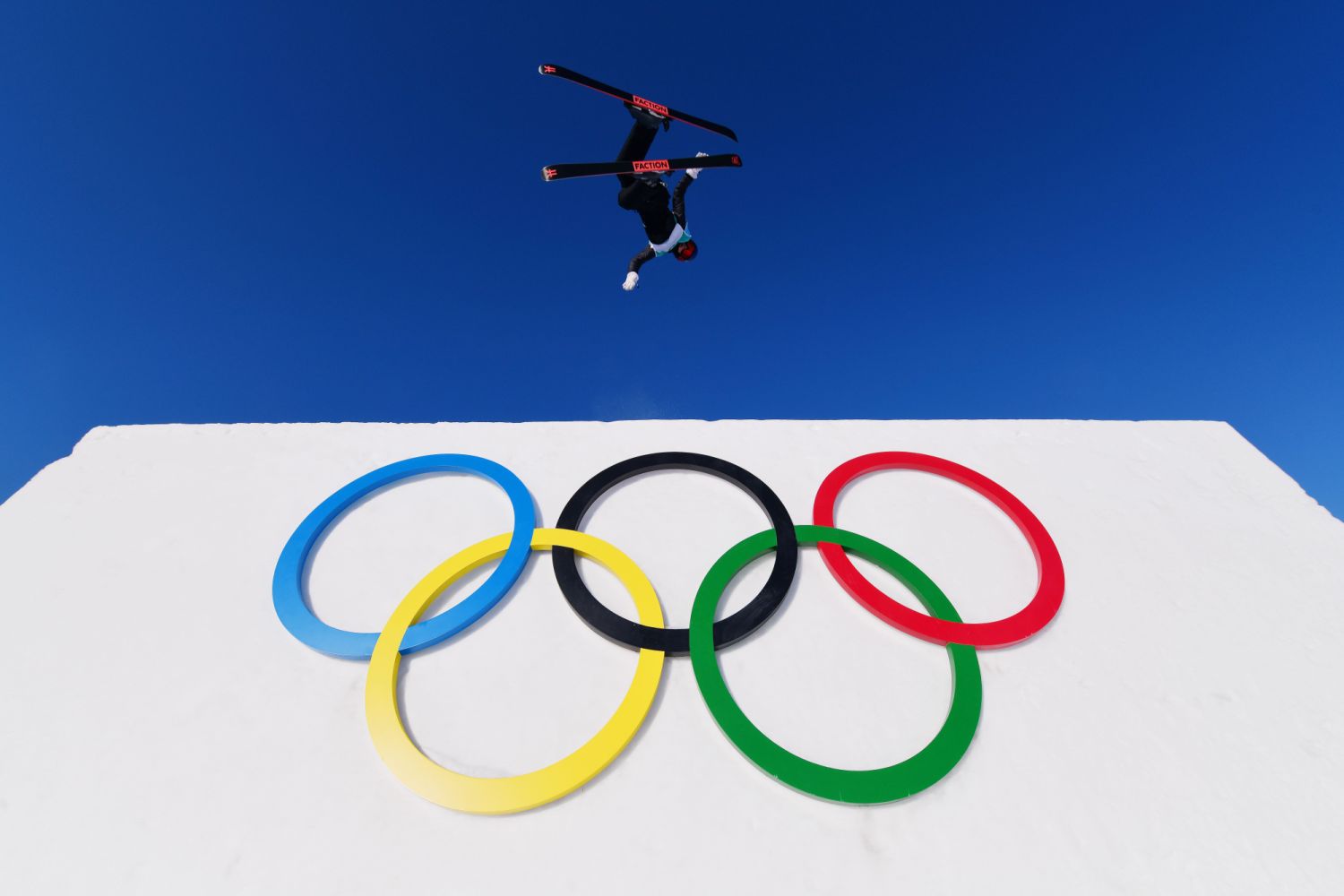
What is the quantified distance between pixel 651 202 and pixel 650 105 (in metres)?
0.69

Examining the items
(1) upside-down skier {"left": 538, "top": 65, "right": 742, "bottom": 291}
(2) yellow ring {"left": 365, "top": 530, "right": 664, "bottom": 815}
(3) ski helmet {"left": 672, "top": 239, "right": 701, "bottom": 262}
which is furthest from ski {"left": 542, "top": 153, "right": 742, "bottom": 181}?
(2) yellow ring {"left": 365, "top": 530, "right": 664, "bottom": 815}

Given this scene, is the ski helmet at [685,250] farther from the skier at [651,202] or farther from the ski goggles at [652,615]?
the ski goggles at [652,615]

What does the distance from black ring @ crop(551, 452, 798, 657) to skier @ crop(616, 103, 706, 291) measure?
207 centimetres

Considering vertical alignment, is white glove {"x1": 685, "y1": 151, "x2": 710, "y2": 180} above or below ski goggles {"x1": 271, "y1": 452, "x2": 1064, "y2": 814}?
above

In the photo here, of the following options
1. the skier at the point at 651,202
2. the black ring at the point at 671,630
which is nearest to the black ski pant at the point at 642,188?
the skier at the point at 651,202

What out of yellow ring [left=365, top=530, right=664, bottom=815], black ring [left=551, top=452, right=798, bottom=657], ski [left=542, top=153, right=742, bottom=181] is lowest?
yellow ring [left=365, top=530, right=664, bottom=815]

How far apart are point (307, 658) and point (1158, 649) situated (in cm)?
489

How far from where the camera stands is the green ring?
2414mm

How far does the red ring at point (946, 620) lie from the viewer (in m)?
3.03

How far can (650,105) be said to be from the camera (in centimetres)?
420

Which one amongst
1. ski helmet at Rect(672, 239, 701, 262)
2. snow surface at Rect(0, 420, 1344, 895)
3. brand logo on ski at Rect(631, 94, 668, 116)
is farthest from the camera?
ski helmet at Rect(672, 239, 701, 262)

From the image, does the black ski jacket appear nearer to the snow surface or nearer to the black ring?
the snow surface

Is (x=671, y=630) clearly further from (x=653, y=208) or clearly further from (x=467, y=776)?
(x=653, y=208)

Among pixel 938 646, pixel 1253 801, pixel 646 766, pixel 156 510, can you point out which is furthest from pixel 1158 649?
pixel 156 510
